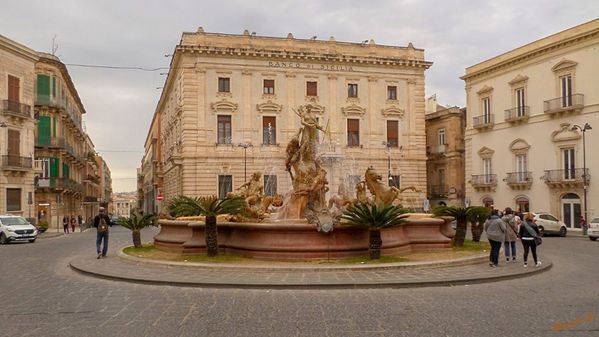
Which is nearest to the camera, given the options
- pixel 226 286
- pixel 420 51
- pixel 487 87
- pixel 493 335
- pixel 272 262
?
pixel 493 335

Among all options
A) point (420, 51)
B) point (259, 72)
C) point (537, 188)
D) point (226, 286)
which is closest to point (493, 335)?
point (226, 286)

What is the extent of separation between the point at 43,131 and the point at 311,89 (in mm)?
21571

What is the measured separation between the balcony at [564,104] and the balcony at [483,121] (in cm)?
501

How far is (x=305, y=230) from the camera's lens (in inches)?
479

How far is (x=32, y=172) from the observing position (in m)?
35.1

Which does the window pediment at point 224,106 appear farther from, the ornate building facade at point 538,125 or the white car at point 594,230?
the white car at point 594,230

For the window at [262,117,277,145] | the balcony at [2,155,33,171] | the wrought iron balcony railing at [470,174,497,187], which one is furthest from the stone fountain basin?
the wrought iron balcony railing at [470,174,497,187]

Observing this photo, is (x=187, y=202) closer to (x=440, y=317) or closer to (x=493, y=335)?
(x=440, y=317)

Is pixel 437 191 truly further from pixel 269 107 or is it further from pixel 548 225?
pixel 548 225

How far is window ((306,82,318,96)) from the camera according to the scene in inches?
1615

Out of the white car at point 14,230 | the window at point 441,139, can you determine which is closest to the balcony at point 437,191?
the window at point 441,139

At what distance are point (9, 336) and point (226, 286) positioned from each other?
3949 mm

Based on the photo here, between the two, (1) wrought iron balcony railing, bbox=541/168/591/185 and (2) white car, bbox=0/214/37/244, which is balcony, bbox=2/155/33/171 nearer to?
(2) white car, bbox=0/214/37/244

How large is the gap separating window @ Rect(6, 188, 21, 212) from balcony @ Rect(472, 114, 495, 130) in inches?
1312
